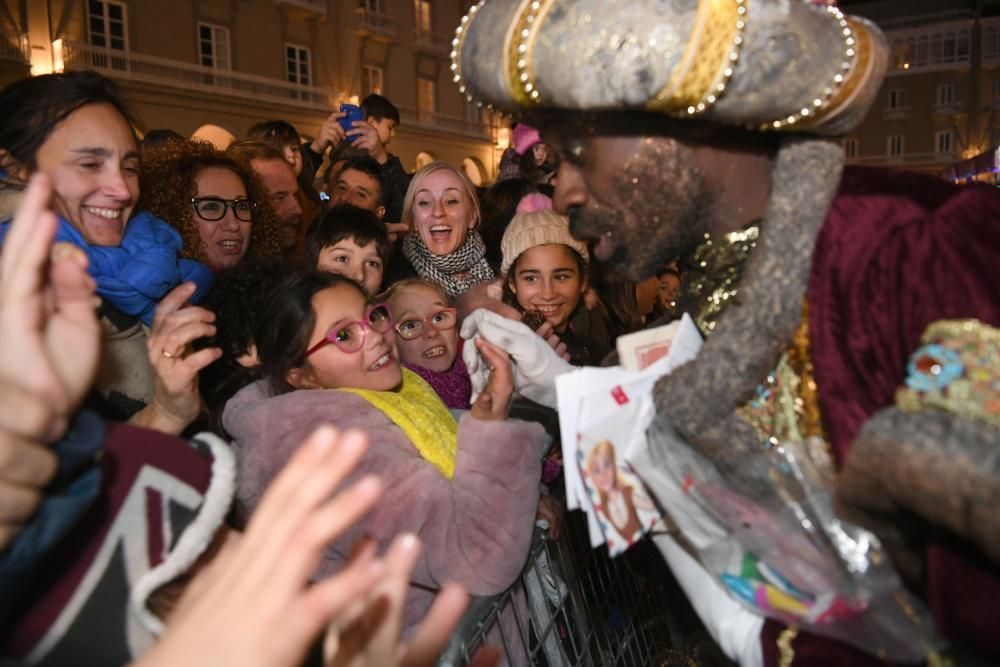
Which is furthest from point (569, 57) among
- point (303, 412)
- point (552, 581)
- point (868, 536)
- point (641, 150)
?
point (552, 581)

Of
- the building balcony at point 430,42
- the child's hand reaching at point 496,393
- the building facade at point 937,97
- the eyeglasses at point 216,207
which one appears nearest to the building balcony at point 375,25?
the building balcony at point 430,42

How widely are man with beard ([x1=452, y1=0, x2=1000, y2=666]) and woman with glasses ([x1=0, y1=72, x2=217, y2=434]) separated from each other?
3.92 feet

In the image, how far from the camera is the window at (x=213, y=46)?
18.2m

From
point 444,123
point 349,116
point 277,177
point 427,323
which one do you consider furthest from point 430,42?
point 427,323

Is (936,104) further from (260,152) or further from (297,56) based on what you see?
(260,152)

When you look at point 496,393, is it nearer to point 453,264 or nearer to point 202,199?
point 202,199

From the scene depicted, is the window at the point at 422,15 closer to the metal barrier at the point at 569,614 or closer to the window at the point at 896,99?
the metal barrier at the point at 569,614

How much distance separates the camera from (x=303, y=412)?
7.22 feet

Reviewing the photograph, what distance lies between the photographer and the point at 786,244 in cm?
142

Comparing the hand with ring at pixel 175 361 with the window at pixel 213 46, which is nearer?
the hand with ring at pixel 175 361

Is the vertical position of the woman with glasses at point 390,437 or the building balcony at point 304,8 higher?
the building balcony at point 304,8

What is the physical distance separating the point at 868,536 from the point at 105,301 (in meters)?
2.23

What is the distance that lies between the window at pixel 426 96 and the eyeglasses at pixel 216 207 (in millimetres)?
21587

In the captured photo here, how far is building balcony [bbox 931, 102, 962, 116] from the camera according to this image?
117 ft
